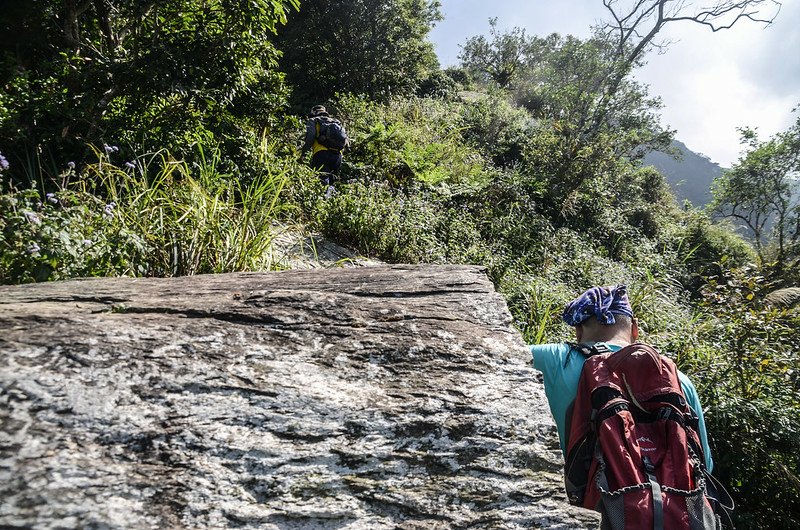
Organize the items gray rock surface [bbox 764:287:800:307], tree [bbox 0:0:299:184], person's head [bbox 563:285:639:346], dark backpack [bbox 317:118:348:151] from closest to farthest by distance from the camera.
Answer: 1. person's head [bbox 563:285:639:346]
2. tree [bbox 0:0:299:184]
3. gray rock surface [bbox 764:287:800:307]
4. dark backpack [bbox 317:118:348:151]

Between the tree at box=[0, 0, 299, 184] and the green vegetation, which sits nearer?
the green vegetation

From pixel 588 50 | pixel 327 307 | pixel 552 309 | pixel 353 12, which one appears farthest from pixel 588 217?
pixel 327 307

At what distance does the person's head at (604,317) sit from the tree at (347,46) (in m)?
14.2

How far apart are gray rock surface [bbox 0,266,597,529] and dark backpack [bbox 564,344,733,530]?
0.15 meters

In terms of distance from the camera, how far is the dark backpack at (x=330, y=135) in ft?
25.5

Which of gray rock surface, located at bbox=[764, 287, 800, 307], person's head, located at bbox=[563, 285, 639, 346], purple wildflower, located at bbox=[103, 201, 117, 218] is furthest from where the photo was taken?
gray rock surface, located at bbox=[764, 287, 800, 307]

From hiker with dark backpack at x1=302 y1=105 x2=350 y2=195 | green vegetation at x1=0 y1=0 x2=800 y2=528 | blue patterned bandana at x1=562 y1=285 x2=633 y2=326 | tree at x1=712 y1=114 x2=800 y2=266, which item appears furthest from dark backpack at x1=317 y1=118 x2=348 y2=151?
tree at x1=712 y1=114 x2=800 y2=266

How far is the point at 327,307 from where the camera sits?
185 centimetres

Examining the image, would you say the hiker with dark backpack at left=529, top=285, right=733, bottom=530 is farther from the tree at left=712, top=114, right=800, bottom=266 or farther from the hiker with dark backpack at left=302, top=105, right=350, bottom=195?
the tree at left=712, top=114, right=800, bottom=266

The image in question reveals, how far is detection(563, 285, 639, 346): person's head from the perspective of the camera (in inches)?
88.8

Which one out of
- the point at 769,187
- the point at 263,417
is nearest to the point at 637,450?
the point at 263,417

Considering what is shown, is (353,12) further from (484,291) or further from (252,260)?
(484,291)

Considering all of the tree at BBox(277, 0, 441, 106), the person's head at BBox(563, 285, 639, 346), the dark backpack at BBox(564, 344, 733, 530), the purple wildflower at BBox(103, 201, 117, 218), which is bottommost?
the dark backpack at BBox(564, 344, 733, 530)

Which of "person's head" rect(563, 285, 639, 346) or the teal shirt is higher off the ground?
"person's head" rect(563, 285, 639, 346)
